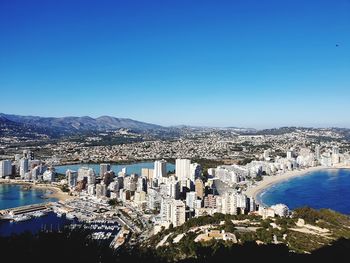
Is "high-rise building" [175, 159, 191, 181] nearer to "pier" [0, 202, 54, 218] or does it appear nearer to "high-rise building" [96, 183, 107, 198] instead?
"high-rise building" [96, 183, 107, 198]

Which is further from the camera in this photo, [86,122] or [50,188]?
[86,122]

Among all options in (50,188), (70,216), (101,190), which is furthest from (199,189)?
(50,188)

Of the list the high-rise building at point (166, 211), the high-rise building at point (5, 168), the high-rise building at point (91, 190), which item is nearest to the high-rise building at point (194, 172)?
the high-rise building at point (91, 190)

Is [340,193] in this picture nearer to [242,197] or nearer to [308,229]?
[242,197]

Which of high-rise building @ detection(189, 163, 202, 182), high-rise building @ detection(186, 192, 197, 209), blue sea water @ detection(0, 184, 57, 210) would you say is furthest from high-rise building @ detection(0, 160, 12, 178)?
high-rise building @ detection(186, 192, 197, 209)

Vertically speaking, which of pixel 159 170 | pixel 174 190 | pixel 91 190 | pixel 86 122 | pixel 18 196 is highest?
pixel 86 122

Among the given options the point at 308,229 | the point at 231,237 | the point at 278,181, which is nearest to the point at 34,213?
the point at 231,237

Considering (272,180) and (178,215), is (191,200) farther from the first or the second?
(272,180)
